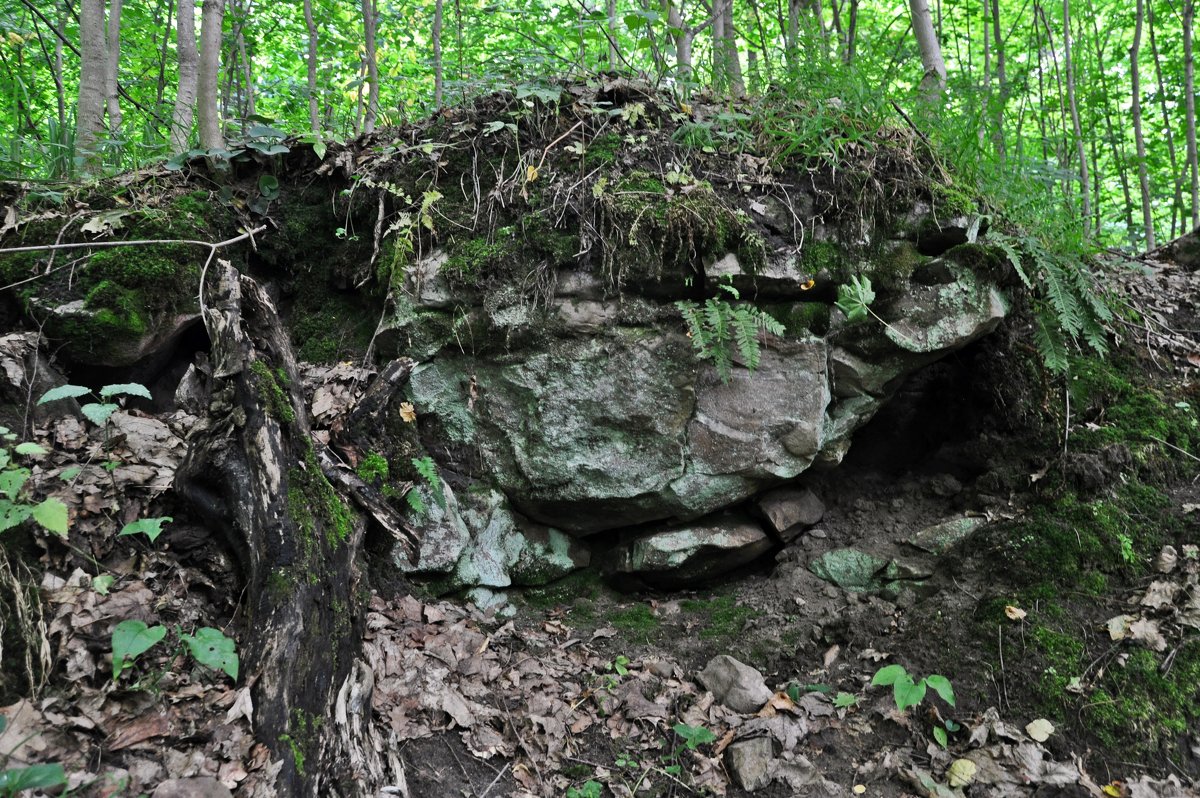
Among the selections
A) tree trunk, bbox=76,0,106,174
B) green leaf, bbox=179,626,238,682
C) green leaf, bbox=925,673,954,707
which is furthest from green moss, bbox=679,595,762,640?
tree trunk, bbox=76,0,106,174

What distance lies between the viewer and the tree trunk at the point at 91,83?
4957 mm

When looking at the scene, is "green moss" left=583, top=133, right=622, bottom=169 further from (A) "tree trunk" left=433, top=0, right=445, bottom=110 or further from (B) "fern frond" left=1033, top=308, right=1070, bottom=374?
(B) "fern frond" left=1033, top=308, right=1070, bottom=374

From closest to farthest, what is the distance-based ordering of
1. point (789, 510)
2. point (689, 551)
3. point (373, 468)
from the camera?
point (373, 468) < point (689, 551) < point (789, 510)

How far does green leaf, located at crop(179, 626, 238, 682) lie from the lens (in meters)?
2.35

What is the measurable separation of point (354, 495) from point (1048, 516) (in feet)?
13.8

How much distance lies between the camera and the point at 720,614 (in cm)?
445

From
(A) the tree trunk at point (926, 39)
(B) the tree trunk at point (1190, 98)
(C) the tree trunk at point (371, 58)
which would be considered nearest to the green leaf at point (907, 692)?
(A) the tree trunk at point (926, 39)

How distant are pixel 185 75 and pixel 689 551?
214 inches

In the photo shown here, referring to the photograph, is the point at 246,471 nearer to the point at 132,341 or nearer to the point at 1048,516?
the point at 132,341

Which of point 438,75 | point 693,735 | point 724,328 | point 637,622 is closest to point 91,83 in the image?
point 438,75

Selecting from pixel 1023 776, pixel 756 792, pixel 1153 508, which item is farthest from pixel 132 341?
pixel 1153 508

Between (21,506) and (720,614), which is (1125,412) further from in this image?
(21,506)

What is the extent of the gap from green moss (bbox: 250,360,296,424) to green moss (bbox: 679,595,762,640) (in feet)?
9.33

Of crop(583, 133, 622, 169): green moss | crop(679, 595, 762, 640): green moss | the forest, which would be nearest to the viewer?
the forest
